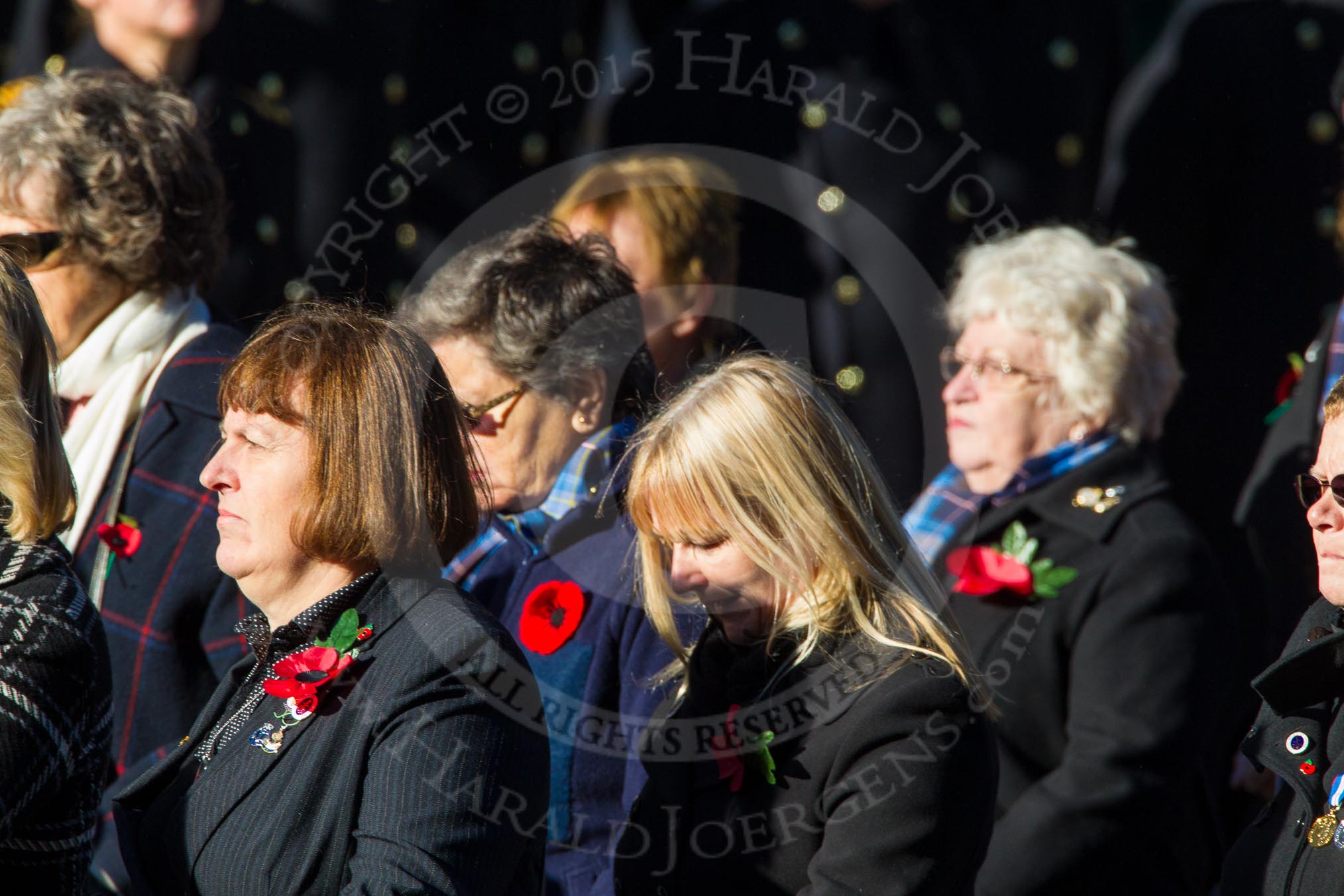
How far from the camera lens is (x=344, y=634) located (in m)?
1.58

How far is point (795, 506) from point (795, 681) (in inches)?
8.1

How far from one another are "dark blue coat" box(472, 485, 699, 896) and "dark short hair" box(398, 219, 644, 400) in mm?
244

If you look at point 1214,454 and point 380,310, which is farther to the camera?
point 1214,454

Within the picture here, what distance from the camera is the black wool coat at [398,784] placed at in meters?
1.42

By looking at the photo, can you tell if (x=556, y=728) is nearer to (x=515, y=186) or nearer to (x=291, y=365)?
(x=291, y=365)

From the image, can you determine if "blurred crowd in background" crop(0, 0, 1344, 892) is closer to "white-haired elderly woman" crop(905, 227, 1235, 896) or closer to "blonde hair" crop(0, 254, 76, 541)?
"white-haired elderly woman" crop(905, 227, 1235, 896)

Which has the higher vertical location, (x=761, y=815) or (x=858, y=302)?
(x=858, y=302)

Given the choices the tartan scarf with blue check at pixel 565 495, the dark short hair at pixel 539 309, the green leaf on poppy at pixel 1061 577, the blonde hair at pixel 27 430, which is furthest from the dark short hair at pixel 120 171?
the green leaf on poppy at pixel 1061 577

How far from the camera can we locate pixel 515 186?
307 cm

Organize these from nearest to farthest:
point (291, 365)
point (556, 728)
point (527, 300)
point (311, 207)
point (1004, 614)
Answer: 1. point (291, 365)
2. point (556, 728)
3. point (527, 300)
4. point (1004, 614)
5. point (311, 207)

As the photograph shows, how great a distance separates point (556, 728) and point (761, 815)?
421mm

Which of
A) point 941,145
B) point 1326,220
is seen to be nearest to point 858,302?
point 941,145

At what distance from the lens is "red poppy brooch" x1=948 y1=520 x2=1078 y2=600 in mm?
2529

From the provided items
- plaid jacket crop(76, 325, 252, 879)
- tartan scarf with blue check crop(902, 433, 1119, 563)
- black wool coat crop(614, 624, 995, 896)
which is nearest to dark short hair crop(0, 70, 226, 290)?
plaid jacket crop(76, 325, 252, 879)
